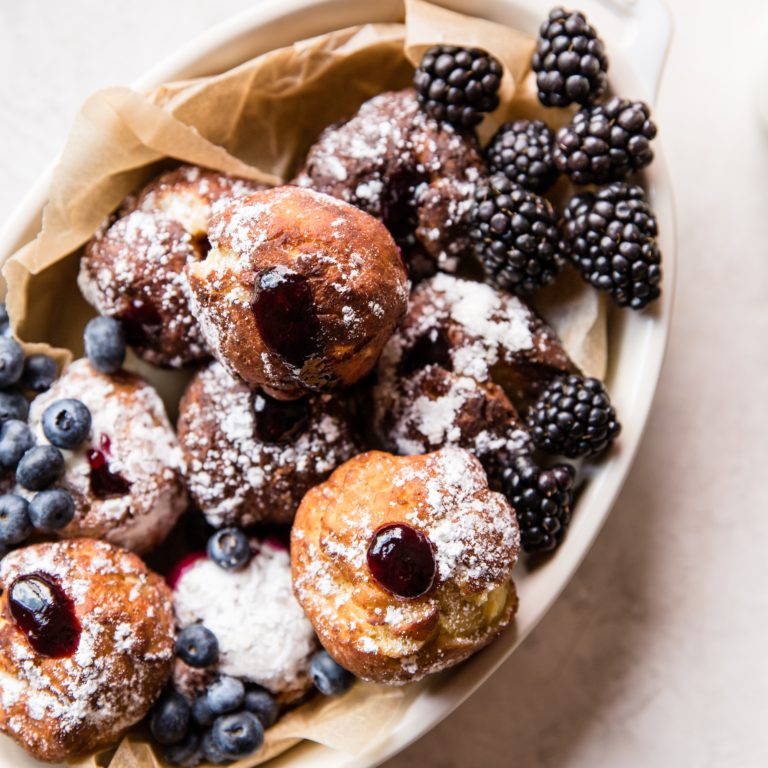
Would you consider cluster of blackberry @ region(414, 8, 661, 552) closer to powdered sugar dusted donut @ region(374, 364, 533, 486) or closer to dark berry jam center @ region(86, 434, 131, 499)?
powdered sugar dusted donut @ region(374, 364, 533, 486)

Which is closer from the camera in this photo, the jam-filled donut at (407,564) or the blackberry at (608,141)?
the jam-filled donut at (407,564)

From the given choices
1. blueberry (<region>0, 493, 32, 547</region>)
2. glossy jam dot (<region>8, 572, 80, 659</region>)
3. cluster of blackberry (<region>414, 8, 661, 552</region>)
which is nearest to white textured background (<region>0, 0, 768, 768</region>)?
cluster of blackberry (<region>414, 8, 661, 552</region>)

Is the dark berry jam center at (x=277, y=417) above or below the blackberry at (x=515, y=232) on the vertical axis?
below

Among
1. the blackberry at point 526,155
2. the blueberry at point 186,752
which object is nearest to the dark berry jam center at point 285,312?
the blackberry at point 526,155

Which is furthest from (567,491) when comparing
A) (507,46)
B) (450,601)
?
(507,46)

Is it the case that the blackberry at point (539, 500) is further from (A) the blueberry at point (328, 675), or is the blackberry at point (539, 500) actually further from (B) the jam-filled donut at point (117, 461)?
(B) the jam-filled donut at point (117, 461)

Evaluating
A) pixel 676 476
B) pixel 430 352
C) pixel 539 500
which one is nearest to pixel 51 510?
pixel 430 352

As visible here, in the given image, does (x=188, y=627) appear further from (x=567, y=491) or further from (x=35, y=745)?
(x=567, y=491)
